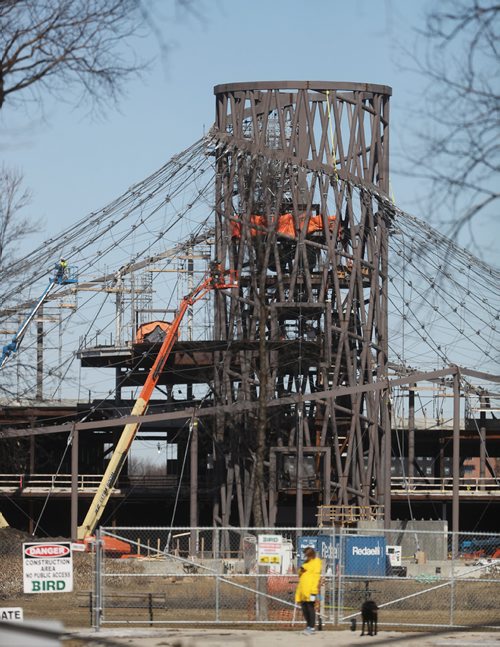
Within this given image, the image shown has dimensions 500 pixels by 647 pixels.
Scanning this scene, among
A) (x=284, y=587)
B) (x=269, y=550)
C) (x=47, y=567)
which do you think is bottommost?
(x=284, y=587)

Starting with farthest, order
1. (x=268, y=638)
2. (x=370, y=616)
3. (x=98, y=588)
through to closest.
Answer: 1. (x=98, y=588)
2. (x=370, y=616)
3. (x=268, y=638)

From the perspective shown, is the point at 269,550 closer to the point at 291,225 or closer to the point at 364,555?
the point at 364,555

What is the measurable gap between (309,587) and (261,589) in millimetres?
4056

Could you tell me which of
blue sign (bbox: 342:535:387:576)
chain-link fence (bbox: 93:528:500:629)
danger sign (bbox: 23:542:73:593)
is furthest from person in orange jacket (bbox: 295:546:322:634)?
blue sign (bbox: 342:535:387:576)

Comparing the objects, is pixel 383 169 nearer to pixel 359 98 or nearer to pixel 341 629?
pixel 359 98

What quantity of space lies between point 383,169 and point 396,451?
833 inches

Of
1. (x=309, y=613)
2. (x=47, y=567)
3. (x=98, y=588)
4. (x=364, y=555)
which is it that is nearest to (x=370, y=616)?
(x=309, y=613)

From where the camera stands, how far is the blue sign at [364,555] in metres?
44.5

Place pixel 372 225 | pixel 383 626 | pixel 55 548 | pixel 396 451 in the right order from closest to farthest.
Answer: pixel 55 548
pixel 383 626
pixel 372 225
pixel 396 451

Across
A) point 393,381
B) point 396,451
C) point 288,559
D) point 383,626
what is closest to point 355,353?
point 393,381

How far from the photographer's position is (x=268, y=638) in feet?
73.7

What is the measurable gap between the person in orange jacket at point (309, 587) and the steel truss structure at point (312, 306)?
3105 cm

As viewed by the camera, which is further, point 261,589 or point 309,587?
point 261,589

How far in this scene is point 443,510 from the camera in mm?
63562
